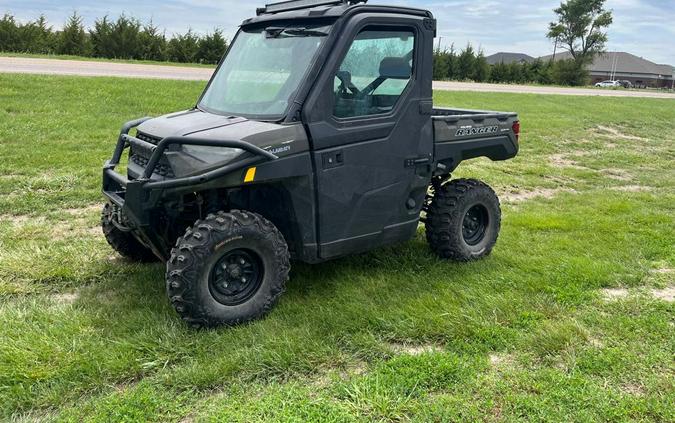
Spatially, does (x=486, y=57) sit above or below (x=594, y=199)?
above

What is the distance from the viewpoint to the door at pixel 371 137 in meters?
3.96

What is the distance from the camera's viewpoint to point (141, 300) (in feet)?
13.5

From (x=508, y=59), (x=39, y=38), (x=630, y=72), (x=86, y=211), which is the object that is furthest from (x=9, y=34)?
(x=630, y=72)

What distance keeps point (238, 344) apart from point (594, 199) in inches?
230

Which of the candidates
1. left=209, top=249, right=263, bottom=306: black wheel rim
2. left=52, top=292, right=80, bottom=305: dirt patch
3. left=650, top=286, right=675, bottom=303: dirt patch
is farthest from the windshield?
left=650, top=286, right=675, bottom=303: dirt patch

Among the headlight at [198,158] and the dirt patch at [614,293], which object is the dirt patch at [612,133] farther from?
the headlight at [198,158]

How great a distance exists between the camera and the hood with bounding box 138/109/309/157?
12.0 ft

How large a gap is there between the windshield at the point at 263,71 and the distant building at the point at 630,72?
8364 centimetres

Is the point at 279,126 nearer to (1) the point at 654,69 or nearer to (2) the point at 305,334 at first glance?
(2) the point at 305,334

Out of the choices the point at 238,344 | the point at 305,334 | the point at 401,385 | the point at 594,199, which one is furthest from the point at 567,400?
the point at 594,199

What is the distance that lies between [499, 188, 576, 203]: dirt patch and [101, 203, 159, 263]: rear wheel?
465cm

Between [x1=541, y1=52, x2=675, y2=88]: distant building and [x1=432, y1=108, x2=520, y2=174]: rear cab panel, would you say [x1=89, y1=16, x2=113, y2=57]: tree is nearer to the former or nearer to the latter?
[x1=432, y1=108, x2=520, y2=174]: rear cab panel

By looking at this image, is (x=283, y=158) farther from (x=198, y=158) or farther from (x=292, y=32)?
(x=292, y=32)

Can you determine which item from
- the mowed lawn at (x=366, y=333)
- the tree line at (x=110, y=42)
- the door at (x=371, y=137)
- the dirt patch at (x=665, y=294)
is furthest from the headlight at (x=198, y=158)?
the tree line at (x=110, y=42)
